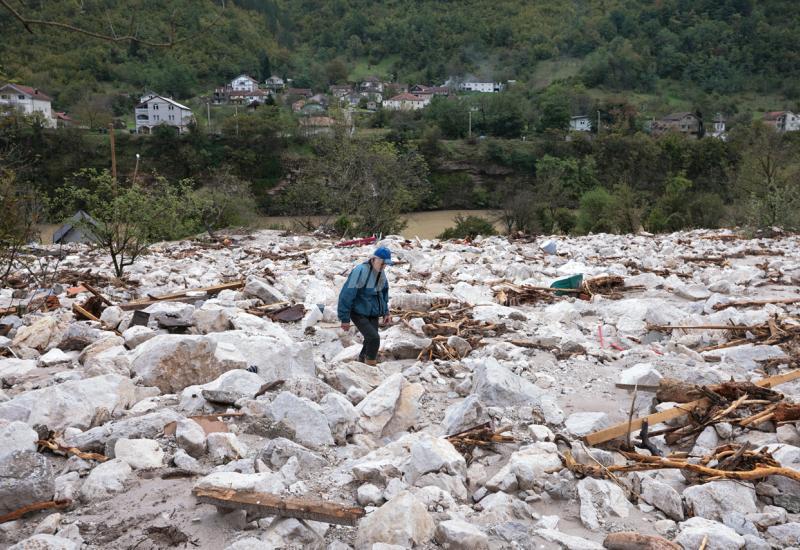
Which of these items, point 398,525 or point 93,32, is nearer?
point 93,32

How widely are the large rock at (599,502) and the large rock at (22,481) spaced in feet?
6.85

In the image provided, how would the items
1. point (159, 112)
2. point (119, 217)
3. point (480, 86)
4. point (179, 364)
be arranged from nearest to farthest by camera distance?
point (179, 364) < point (119, 217) < point (159, 112) < point (480, 86)

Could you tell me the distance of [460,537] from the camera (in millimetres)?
2260

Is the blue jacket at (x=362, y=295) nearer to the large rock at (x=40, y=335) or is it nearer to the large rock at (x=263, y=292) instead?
the large rock at (x=263, y=292)

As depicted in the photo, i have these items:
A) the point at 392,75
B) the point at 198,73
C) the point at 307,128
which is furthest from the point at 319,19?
the point at 307,128

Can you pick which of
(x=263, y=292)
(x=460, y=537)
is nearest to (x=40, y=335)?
(x=263, y=292)

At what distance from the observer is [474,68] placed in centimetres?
9025

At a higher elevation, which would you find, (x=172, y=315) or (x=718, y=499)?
(x=172, y=315)

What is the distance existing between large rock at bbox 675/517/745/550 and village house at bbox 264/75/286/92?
80.8 m

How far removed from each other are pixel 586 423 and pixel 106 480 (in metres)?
2.32


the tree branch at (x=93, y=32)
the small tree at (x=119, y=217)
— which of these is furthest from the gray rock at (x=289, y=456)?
the small tree at (x=119, y=217)

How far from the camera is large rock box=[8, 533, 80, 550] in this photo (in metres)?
2.07

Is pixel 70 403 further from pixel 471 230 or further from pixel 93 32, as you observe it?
pixel 471 230

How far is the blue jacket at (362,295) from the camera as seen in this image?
16.2 ft
